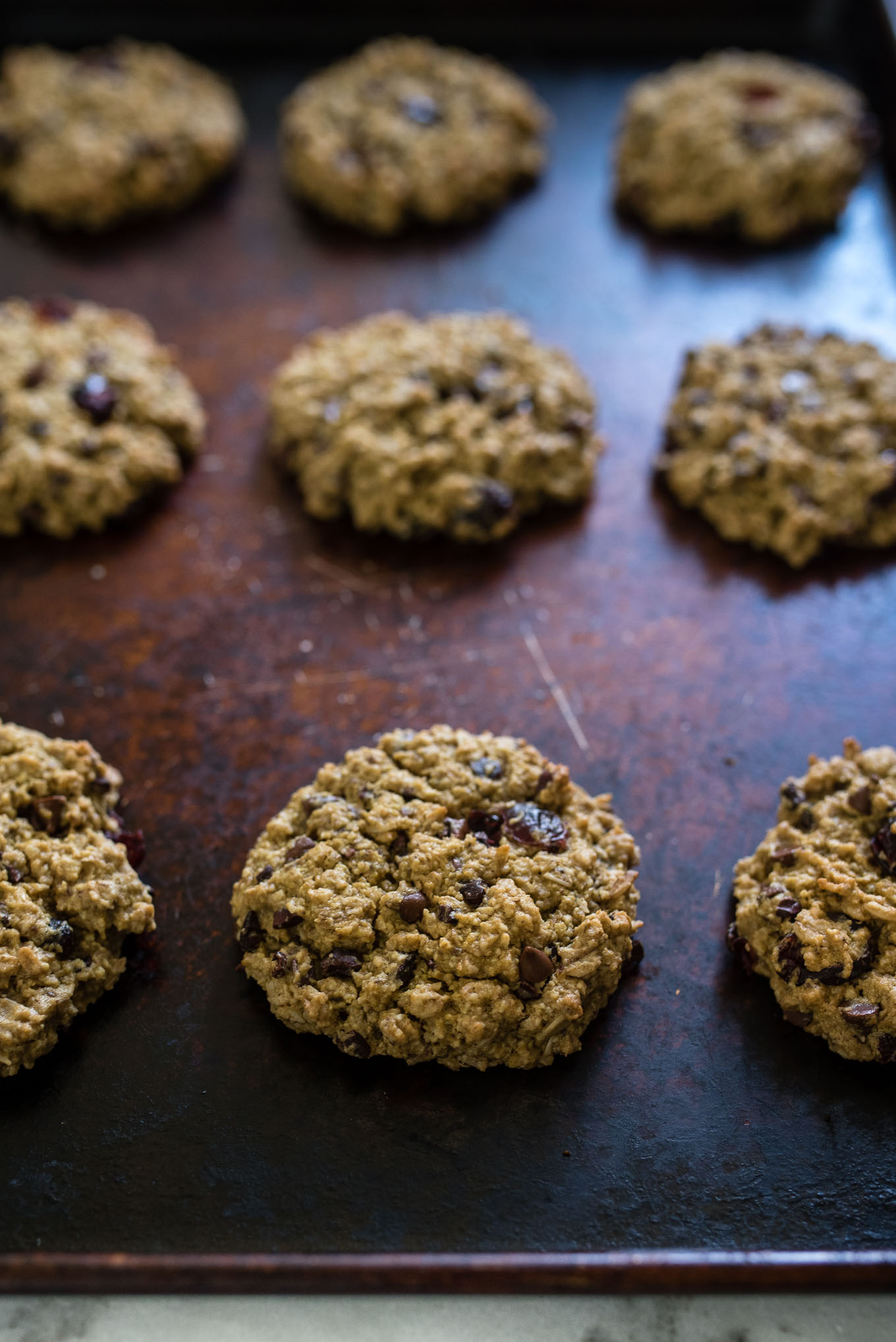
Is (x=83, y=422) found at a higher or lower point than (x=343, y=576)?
higher

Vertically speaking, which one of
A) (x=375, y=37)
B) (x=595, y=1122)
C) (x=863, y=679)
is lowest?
(x=595, y=1122)

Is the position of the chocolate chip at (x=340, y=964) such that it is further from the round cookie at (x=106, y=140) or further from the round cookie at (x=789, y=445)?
the round cookie at (x=106, y=140)

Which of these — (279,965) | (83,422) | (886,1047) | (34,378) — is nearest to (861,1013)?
(886,1047)

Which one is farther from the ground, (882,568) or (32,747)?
(882,568)

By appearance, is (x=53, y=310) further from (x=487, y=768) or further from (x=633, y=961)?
(x=633, y=961)

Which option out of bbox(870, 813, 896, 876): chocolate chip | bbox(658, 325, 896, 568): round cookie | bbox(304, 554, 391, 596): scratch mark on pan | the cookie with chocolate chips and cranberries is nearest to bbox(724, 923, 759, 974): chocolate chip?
the cookie with chocolate chips and cranberries

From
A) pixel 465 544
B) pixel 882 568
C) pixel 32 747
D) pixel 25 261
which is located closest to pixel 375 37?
pixel 25 261

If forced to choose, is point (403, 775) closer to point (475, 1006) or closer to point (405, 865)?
point (405, 865)

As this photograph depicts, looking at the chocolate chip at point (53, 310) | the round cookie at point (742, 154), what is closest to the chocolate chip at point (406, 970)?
the chocolate chip at point (53, 310)
